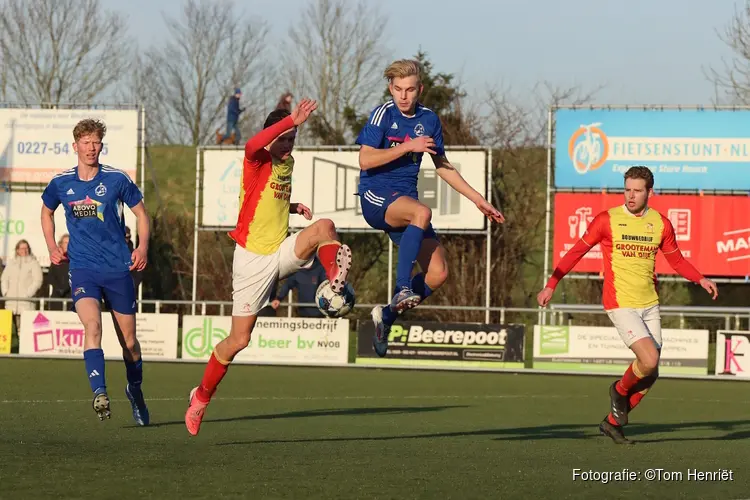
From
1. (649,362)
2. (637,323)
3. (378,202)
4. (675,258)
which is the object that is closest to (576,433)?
(649,362)

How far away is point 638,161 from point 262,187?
16.5 metres

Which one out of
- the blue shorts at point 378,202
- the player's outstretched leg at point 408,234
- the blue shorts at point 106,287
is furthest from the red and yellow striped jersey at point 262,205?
the blue shorts at point 106,287

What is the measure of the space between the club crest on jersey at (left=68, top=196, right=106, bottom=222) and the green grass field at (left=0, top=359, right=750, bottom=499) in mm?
1743

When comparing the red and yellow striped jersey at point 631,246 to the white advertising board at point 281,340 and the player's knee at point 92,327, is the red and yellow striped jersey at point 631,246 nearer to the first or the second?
the player's knee at point 92,327

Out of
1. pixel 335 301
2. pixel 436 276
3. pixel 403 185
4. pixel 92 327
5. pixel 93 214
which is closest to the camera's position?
pixel 335 301

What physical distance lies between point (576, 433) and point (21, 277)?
14521mm

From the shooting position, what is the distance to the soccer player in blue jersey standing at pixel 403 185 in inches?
355

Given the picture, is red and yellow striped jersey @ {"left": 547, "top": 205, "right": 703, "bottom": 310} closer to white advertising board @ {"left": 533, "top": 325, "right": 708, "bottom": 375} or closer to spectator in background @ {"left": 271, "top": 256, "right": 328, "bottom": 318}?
white advertising board @ {"left": 533, "top": 325, "right": 708, "bottom": 375}

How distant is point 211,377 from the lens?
385 inches

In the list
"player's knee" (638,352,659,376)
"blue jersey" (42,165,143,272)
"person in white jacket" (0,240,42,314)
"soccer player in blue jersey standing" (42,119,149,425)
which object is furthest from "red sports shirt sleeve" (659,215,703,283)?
"person in white jacket" (0,240,42,314)

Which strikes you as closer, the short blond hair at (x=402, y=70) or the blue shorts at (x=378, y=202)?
the short blond hair at (x=402, y=70)

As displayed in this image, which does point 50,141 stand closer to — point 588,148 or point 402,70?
point 588,148

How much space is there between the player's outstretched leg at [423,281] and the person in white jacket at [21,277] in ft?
49.7

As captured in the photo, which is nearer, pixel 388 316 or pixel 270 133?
pixel 270 133
